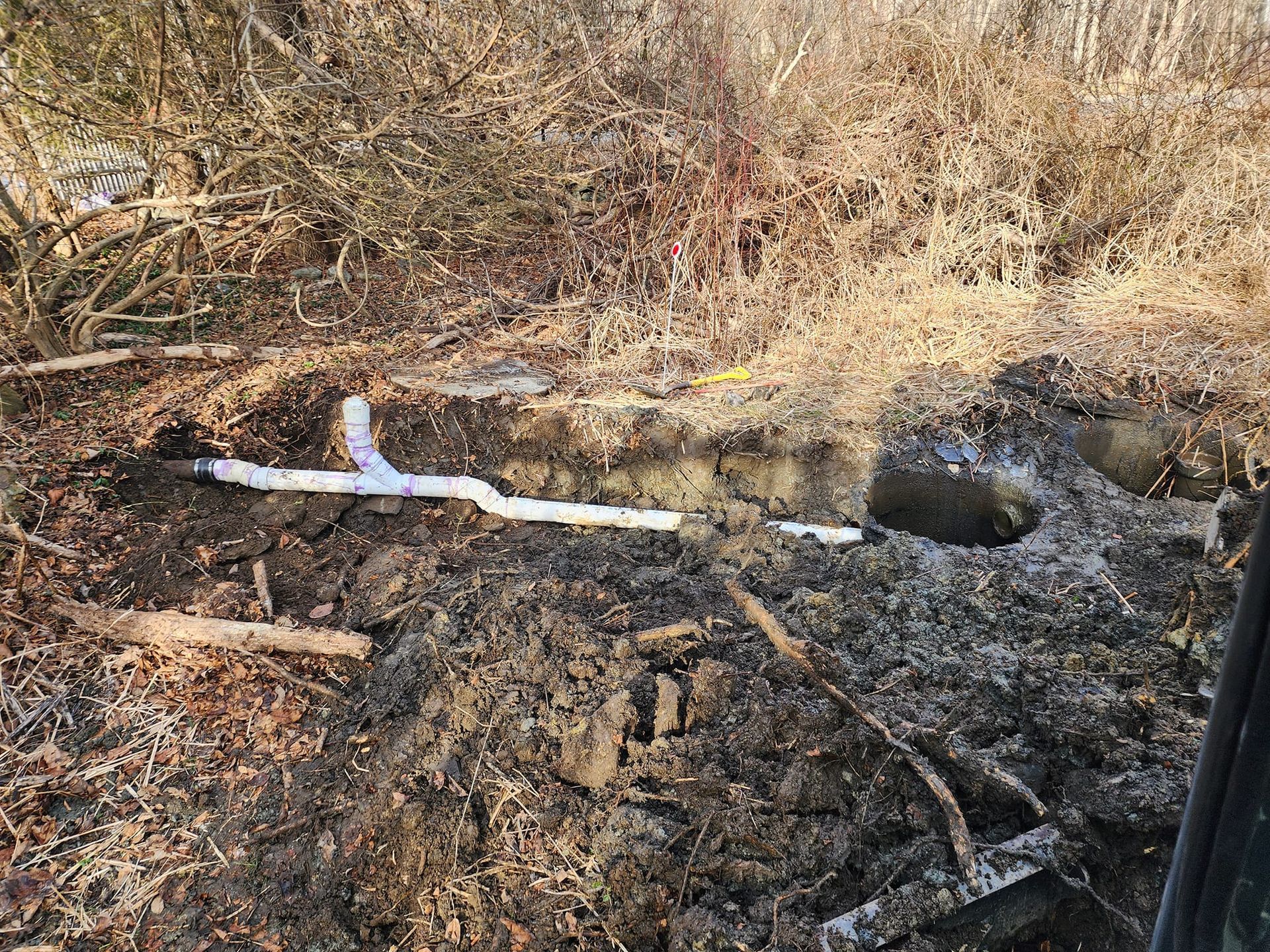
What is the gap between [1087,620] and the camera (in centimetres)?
303

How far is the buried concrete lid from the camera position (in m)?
4.70

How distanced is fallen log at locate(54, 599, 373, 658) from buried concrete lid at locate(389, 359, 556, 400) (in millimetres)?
1960

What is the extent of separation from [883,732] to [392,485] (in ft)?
9.63

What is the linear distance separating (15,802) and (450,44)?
473 centimetres

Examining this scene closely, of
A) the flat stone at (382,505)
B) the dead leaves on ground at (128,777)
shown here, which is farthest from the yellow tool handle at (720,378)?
the dead leaves on ground at (128,777)

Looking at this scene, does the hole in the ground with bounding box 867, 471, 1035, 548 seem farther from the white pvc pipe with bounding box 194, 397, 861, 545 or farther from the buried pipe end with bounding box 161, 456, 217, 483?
the buried pipe end with bounding box 161, 456, 217, 483

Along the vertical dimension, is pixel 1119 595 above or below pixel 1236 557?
below

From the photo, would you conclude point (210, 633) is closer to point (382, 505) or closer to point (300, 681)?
point (300, 681)

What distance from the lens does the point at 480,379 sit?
487 cm

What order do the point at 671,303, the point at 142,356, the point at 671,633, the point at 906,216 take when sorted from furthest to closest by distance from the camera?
the point at 906,216 → the point at 671,303 → the point at 142,356 → the point at 671,633

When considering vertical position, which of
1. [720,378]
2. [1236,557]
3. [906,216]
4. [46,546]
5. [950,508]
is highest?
[906,216]

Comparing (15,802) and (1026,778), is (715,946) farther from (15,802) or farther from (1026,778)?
(15,802)

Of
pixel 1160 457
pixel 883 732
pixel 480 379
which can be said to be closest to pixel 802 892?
pixel 883 732

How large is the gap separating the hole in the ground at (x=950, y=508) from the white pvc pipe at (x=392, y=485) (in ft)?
2.06
